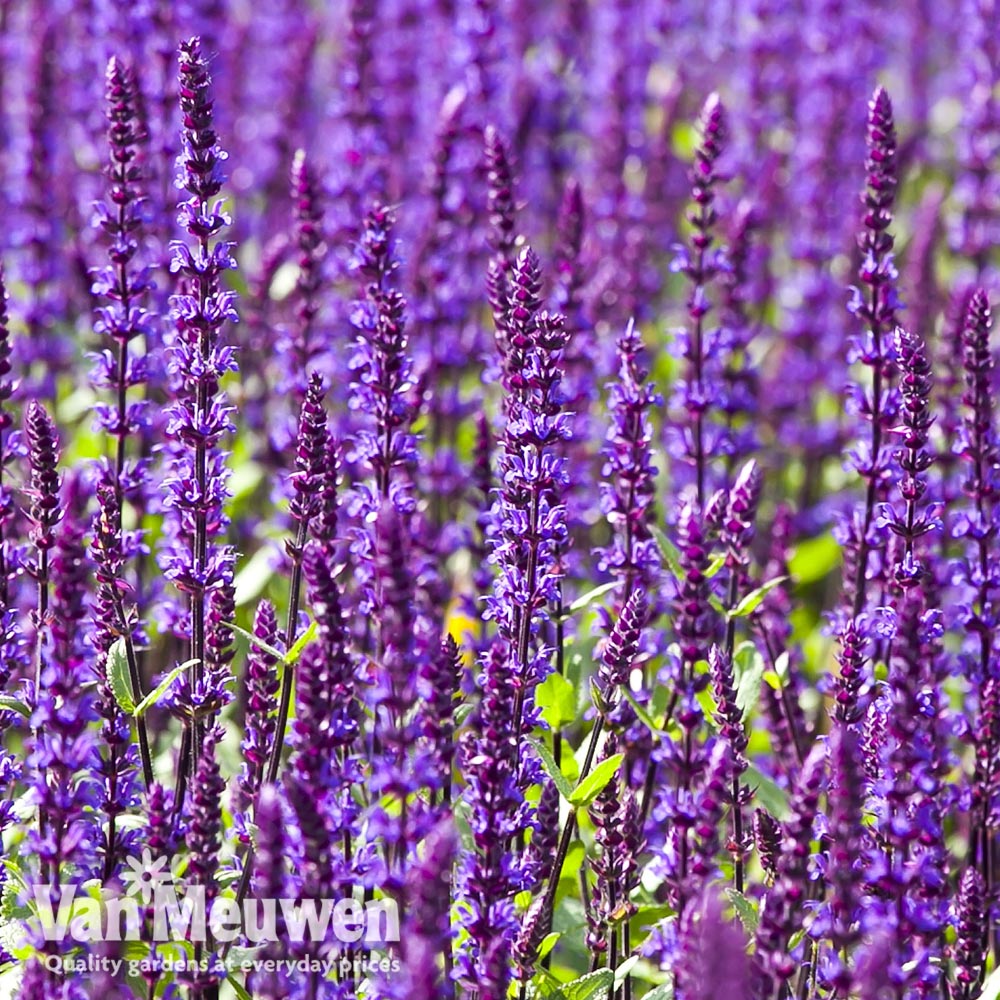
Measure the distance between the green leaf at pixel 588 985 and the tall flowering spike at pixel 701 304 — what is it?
8.31 ft

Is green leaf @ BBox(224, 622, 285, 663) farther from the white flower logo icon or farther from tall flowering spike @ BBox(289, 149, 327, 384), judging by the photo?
tall flowering spike @ BBox(289, 149, 327, 384)

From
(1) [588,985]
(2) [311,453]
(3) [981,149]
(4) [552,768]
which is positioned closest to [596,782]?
(4) [552,768]

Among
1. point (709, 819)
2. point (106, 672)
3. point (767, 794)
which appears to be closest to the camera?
point (709, 819)

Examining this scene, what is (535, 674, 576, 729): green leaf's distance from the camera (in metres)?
6.16

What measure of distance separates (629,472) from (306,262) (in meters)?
2.02

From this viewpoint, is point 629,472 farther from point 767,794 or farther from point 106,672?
point 106,672

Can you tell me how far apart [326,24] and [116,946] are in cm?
1195

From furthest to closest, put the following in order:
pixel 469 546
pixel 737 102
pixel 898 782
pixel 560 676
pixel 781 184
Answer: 1. pixel 737 102
2. pixel 781 184
3. pixel 469 546
4. pixel 560 676
5. pixel 898 782

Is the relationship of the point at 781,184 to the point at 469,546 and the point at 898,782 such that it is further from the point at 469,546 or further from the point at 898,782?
the point at 898,782

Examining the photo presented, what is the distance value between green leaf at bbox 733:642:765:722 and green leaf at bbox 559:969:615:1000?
47.9 inches

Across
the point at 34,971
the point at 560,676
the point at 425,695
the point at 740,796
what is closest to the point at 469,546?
the point at 560,676

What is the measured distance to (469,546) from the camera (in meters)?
7.62

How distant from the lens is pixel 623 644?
5.50m

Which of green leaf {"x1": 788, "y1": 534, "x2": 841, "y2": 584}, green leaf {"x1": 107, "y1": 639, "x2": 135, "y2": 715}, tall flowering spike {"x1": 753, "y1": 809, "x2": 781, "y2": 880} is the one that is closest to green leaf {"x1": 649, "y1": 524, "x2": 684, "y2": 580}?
tall flowering spike {"x1": 753, "y1": 809, "x2": 781, "y2": 880}
